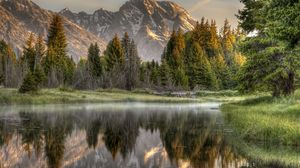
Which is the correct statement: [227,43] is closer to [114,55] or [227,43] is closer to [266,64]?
[114,55]

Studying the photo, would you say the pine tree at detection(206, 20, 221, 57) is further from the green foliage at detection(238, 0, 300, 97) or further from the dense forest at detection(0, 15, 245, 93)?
the green foliage at detection(238, 0, 300, 97)

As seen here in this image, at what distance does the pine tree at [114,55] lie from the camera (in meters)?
100

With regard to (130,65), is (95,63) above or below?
above

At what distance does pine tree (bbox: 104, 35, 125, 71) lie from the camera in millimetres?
100062

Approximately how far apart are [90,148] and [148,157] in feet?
10.5

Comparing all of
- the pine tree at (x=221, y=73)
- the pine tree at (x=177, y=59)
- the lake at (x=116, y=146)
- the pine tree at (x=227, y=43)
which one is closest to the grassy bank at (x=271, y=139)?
the lake at (x=116, y=146)

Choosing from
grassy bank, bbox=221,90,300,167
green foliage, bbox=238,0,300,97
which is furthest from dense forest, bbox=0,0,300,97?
grassy bank, bbox=221,90,300,167

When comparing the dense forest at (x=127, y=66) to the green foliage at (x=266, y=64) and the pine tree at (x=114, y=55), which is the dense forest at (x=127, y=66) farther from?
the green foliage at (x=266, y=64)

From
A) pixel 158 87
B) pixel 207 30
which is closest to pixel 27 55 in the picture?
pixel 158 87

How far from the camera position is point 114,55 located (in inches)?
3971

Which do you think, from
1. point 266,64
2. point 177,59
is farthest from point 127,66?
point 266,64

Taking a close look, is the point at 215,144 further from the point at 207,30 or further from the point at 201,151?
the point at 207,30

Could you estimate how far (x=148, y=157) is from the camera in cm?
1498

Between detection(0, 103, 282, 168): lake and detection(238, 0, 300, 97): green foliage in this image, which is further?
detection(238, 0, 300, 97): green foliage
